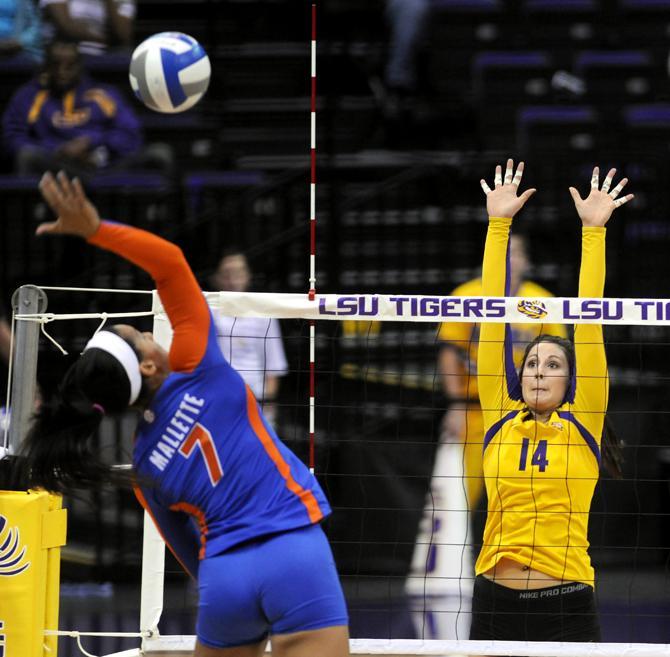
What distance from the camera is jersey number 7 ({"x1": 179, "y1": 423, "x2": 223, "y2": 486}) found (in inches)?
140

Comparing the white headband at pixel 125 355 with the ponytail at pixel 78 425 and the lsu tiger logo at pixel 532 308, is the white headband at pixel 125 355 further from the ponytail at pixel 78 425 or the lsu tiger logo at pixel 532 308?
the lsu tiger logo at pixel 532 308

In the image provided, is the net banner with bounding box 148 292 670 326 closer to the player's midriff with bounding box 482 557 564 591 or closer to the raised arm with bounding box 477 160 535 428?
the raised arm with bounding box 477 160 535 428

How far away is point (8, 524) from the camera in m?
4.62

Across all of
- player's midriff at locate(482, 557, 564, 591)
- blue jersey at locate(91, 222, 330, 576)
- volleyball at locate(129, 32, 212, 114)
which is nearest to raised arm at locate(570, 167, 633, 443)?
player's midriff at locate(482, 557, 564, 591)

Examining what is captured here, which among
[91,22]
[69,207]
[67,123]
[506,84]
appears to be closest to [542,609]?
[69,207]

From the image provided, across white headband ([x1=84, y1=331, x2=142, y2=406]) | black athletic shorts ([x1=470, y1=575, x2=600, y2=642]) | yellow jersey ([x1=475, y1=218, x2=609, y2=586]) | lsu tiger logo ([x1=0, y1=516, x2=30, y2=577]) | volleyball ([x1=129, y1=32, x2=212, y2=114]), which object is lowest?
black athletic shorts ([x1=470, y1=575, x2=600, y2=642])

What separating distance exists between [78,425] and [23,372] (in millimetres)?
1254

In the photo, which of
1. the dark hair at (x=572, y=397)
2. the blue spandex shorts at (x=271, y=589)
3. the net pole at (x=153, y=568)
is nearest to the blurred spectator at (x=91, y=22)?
the net pole at (x=153, y=568)

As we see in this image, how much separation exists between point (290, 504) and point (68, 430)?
66cm

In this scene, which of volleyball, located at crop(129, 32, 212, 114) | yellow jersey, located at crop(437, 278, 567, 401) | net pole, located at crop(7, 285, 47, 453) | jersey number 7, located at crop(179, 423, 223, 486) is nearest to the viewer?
jersey number 7, located at crop(179, 423, 223, 486)

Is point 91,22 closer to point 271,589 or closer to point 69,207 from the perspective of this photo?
point 69,207

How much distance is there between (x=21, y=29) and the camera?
926cm

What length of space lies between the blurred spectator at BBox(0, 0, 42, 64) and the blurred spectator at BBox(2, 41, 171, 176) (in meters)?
0.60

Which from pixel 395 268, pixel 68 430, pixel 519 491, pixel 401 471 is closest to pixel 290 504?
pixel 68 430
